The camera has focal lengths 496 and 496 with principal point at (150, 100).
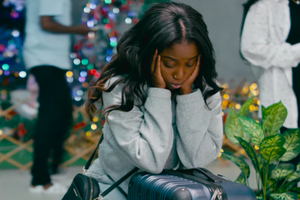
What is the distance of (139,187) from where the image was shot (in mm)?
1481

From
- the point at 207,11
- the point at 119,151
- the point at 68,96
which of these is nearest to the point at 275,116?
the point at 119,151

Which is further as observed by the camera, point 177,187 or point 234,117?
point 234,117

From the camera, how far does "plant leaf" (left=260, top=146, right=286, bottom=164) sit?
7.07ft

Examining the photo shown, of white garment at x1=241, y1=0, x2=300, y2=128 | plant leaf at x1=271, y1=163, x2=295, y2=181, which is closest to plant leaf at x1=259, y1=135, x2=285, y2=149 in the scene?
plant leaf at x1=271, y1=163, x2=295, y2=181

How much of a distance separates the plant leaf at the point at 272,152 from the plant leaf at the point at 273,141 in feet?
0.05

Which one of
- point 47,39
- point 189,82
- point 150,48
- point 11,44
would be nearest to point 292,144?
point 189,82

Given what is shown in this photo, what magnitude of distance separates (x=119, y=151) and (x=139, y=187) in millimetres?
175

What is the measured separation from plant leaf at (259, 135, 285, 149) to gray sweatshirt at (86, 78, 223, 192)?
53 cm

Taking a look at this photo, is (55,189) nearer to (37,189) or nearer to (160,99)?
(37,189)

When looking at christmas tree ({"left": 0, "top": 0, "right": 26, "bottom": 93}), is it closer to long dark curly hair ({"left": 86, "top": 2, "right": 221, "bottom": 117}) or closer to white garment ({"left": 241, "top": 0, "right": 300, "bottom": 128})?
white garment ({"left": 241, "top": 0, "right": 300, "bottom": 128})

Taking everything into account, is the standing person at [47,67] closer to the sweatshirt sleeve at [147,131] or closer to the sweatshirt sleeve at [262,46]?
the sweatshirt sleeve at [262,46]

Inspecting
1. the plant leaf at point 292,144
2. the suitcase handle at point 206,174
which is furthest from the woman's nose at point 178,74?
the plant leaf at point 292,144

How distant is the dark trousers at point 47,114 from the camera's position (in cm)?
296

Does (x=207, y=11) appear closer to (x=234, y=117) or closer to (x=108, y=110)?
(x=234, y=117)
